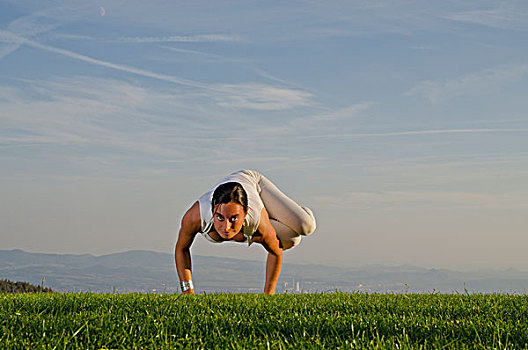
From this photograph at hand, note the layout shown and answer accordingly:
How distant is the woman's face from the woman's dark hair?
2.5 inches

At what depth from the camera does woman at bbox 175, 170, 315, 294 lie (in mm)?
9430

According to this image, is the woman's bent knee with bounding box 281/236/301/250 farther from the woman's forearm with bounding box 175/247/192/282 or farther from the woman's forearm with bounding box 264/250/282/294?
the woman's forearm with bounding box 175/247/192/282

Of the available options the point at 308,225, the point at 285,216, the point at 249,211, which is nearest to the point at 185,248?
the point at 249,211

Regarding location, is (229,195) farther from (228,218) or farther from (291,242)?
(291,242)

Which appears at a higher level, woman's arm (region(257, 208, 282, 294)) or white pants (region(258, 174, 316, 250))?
white pants (region(258, 174, 316, 250))

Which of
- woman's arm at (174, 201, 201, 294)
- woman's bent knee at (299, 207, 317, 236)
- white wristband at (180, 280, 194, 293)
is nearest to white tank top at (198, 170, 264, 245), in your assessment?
woman's arm at (174, 201, 201, 294)

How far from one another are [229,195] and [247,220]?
57 cm

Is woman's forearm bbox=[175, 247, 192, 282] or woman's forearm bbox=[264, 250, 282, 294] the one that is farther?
woman's forearm bbox=[264, 250, 282, 294]

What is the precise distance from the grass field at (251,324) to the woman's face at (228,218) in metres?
2.26

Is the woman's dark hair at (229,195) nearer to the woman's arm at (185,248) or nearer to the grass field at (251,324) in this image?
the woman's arm at (185,248)

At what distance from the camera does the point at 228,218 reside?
9.38m

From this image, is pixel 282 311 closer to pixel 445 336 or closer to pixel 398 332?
pixel 398 332

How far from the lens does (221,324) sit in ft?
18.1

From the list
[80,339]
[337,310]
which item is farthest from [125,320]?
[337,310]
